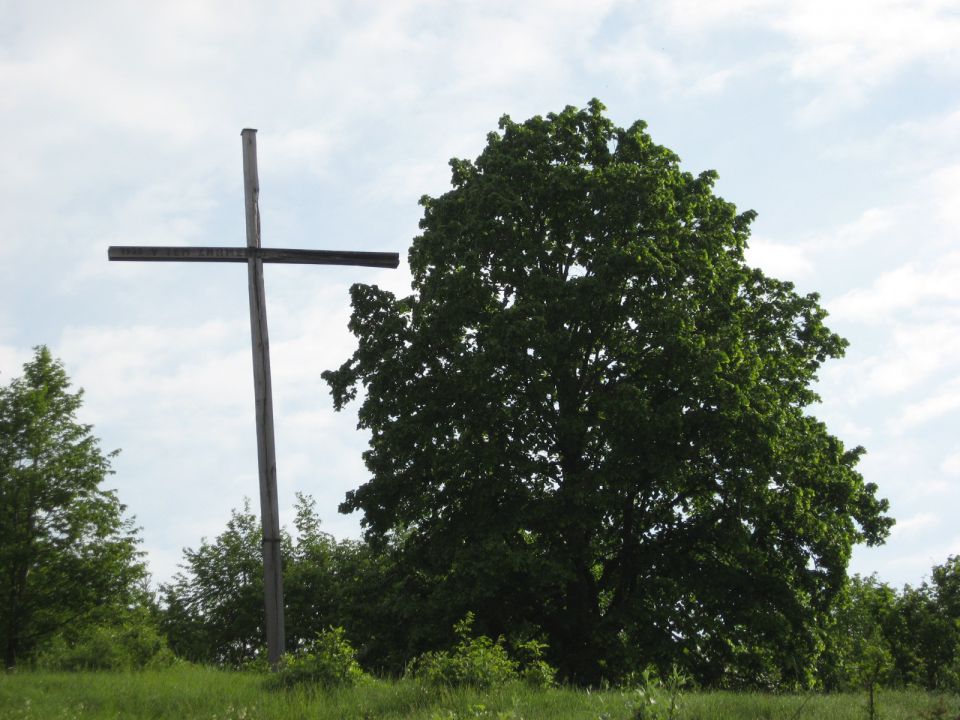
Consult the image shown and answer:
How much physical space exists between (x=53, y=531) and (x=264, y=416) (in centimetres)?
1804

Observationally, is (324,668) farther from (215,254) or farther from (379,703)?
(215,254)

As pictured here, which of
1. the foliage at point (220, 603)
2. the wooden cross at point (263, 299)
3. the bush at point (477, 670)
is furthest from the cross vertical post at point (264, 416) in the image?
the foliage at point (220, 603)

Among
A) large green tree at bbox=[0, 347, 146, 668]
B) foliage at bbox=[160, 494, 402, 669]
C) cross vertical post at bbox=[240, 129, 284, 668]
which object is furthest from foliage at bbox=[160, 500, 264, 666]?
cross vertical post at bbox=[240, 129, 284, 668]

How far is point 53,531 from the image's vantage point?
97.6 ft

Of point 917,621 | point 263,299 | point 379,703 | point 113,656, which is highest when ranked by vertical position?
point 263,299

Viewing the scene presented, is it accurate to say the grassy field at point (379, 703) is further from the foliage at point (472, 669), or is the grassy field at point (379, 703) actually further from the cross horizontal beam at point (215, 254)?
the cross horizontal beam at point (215, 254)

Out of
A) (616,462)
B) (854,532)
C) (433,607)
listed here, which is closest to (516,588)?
(433,607)

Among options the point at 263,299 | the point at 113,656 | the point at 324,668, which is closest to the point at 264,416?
the point at 263,299

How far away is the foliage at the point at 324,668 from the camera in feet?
40.5

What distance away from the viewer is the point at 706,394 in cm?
1975

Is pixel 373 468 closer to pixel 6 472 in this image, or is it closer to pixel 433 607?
pixel 433 607

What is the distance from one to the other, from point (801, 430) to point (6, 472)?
22791 millimetres

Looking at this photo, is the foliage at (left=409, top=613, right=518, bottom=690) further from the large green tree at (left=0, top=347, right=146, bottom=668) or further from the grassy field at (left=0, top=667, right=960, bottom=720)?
the large green tree at (left=0, top=347, right=146, bottom=668)

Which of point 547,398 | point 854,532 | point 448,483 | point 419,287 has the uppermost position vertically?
point 419,287
